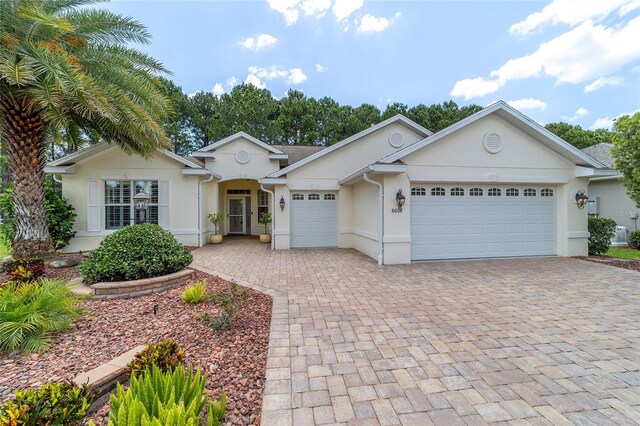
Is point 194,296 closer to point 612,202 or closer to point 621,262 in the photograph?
point 621,262

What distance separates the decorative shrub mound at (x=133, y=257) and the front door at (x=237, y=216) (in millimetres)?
10641

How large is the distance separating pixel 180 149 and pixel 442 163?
21949 mm

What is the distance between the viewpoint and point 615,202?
13.4 meters

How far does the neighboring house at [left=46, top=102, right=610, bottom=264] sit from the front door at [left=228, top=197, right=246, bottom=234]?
4.15m

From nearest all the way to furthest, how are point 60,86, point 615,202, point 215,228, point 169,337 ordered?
point 169,337
point 60,86
point 615,202
point 215,228

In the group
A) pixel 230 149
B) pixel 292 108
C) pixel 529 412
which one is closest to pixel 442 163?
pixel 529 412

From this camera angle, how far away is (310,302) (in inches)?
209

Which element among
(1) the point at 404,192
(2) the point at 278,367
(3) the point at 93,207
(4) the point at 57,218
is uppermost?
(1) the point at 404,192

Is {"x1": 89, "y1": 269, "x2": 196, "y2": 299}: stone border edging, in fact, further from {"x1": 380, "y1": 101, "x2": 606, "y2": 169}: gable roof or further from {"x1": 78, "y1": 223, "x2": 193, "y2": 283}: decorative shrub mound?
{"x1": 380, "y1": 101, "x2": 606, "y2": 169}: gable roof

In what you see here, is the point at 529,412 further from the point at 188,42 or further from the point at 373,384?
the point at 188,42

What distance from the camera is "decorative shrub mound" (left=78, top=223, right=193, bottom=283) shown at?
5473mm

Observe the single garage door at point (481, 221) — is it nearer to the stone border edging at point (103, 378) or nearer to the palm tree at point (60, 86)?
the stone border edging at point (103, 378)

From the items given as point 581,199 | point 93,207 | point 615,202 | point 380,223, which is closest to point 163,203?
point 93,207

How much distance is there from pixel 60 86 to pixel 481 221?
11594mm
